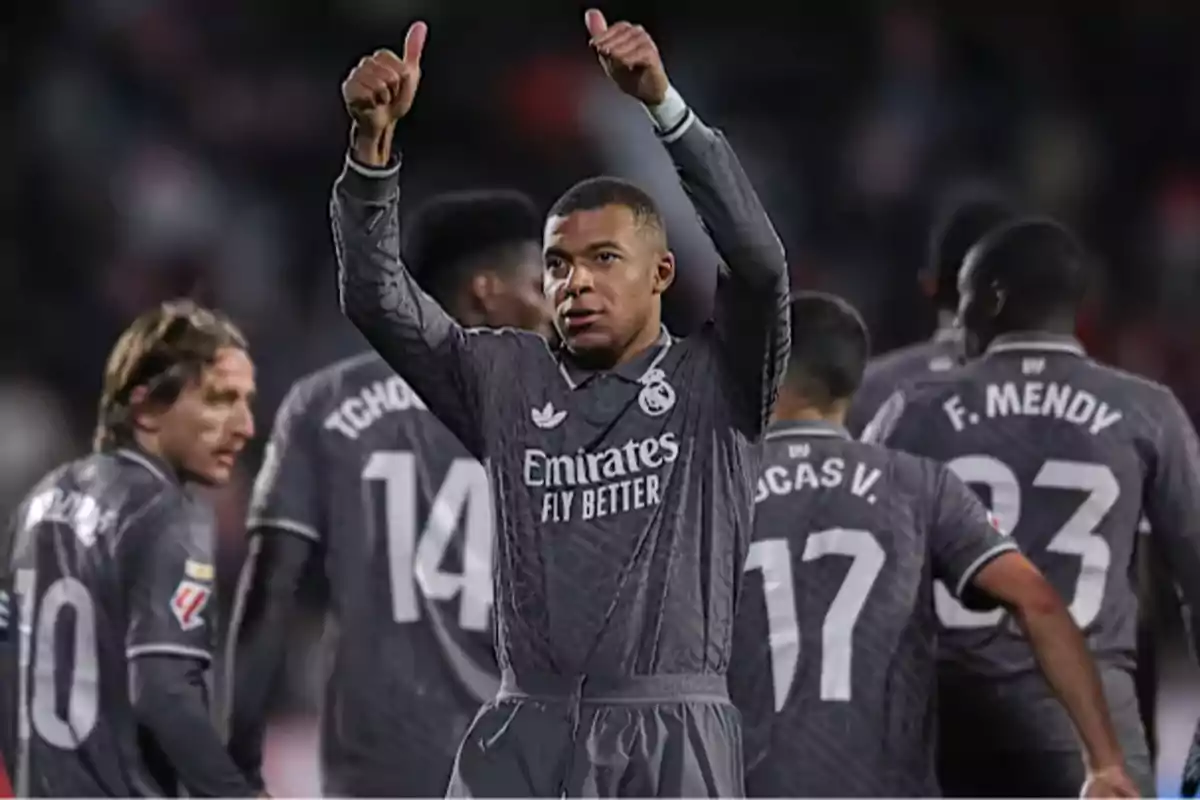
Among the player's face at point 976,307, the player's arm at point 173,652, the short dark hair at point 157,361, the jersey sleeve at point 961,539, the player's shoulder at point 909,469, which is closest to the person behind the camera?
the player's arm at point 173,652

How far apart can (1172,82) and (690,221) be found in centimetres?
323

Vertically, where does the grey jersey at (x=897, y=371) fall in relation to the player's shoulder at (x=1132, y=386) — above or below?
above

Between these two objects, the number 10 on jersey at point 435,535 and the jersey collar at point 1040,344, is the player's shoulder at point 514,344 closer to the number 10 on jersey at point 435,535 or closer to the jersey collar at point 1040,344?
the number 10 on jersey at point 435,535

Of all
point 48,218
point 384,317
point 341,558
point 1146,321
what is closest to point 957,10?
point 1146,321

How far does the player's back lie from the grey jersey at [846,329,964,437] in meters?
0.85

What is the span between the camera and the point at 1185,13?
1247cm

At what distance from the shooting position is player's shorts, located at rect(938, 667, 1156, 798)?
5012mm

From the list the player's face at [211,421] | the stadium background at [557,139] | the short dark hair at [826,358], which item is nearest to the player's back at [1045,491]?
the short dark hair at [826,358]

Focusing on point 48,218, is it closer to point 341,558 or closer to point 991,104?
point 991,104

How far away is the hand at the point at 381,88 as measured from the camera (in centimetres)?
349

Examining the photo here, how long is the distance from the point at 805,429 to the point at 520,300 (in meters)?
0.76

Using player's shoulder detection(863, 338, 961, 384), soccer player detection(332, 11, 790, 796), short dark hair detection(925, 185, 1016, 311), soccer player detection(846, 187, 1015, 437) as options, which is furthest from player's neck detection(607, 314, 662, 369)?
short dark hair detection(925, 185, 1016, 311)

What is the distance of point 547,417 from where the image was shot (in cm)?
372

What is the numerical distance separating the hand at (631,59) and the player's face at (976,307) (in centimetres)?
206
